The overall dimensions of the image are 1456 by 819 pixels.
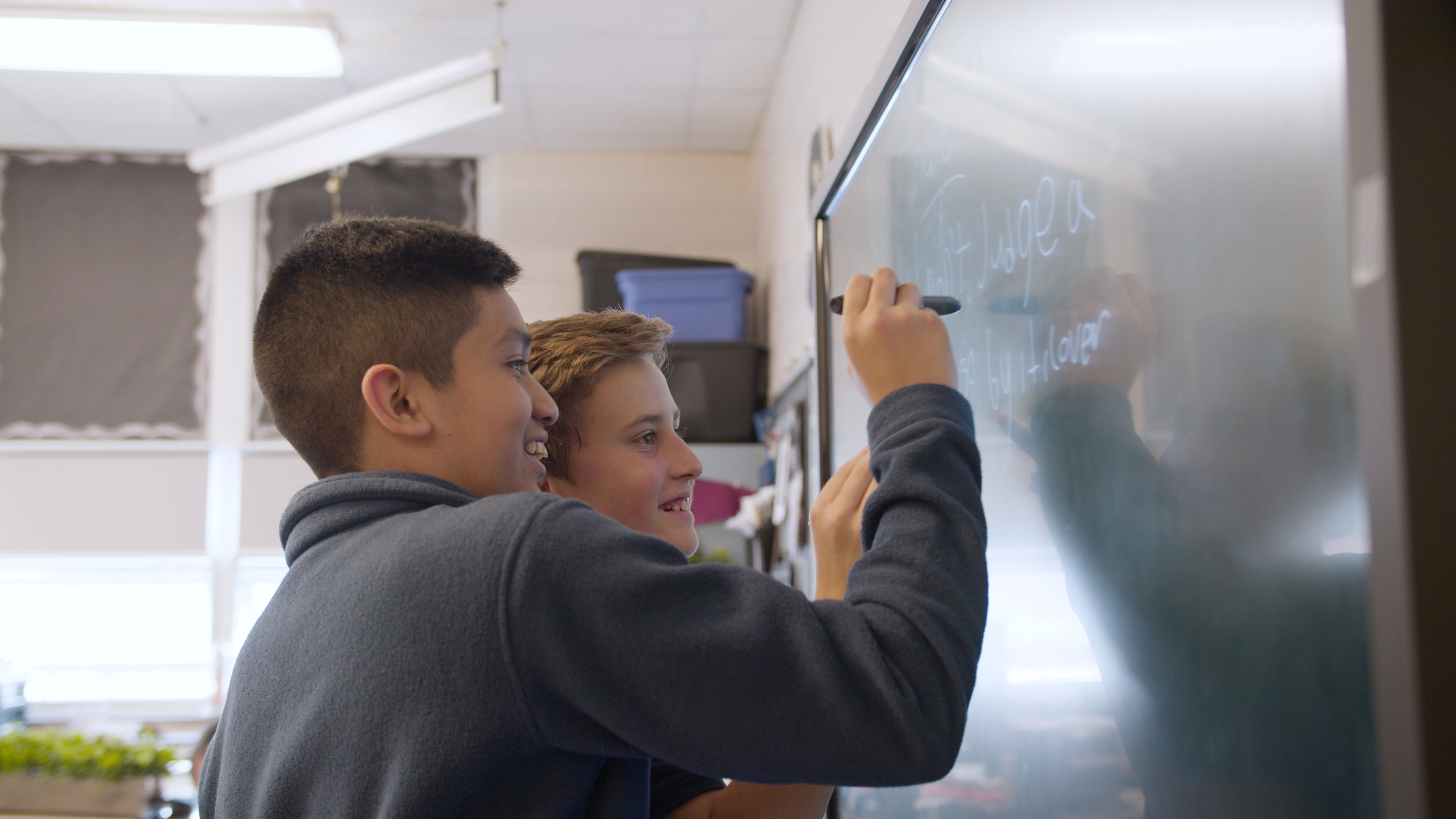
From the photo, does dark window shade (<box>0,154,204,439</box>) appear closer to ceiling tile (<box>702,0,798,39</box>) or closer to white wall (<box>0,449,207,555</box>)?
white wall (<box>0,449,207,555</box>)

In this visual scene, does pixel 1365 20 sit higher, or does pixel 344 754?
pixel 1365 20

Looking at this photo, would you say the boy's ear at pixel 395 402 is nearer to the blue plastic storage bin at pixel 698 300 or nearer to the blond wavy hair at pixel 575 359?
the blond wavy hair at pixel 575 359

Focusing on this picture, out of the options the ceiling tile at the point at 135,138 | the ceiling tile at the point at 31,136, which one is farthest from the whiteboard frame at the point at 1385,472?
the ceiling tile at the point at 31,136

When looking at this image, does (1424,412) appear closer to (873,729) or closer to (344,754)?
(873,729)

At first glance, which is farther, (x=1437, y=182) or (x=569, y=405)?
(x=569, y=405)

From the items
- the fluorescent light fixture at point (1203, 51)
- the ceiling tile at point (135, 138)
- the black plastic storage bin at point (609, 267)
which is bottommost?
the fluorescent light fixture at point (1203, 51)

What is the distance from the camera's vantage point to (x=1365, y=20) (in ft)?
1.09

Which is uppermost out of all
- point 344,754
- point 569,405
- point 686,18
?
point 686,18

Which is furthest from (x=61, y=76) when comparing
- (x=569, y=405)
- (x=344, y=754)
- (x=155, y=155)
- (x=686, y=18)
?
(x=344, y=754)

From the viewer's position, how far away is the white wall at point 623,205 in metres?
3.78

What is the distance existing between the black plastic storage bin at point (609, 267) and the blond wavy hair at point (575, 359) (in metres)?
2.39

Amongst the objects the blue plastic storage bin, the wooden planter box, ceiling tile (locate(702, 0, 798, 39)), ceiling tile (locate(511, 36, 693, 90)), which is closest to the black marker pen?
ceiling tile (locate(702, 0, 798, 39))

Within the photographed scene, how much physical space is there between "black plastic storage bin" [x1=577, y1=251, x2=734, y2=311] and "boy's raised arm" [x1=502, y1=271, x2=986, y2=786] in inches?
116

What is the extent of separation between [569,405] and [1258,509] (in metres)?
0.71
